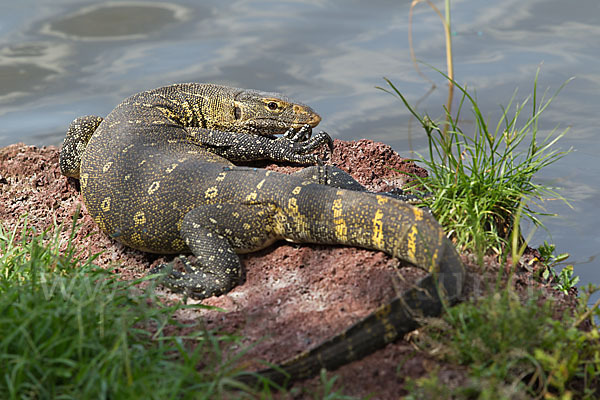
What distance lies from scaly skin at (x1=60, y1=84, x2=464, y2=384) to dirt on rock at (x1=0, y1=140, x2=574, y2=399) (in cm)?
14

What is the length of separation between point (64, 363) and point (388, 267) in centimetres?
301

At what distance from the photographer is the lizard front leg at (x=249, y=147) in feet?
27.3

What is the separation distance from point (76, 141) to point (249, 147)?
2.57 metres

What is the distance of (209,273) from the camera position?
6797 millimetres

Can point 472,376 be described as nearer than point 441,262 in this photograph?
Yes

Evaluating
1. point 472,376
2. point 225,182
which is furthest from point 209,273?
point 472,376

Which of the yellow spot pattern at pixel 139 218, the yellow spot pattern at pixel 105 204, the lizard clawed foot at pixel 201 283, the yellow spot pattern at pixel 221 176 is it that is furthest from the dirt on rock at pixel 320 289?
the yellow spot pattern at pixel 221 176

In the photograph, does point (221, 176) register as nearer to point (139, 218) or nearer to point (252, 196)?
point (252, 196)

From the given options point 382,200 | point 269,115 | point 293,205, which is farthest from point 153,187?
point 382,200

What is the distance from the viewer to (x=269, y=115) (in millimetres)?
8688

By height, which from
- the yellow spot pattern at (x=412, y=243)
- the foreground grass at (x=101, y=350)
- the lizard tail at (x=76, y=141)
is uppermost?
the lizard tail at (x=76, y=141)

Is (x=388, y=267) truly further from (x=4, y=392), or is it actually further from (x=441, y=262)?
(x=4, y=392)

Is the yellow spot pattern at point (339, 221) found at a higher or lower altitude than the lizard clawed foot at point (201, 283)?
higher

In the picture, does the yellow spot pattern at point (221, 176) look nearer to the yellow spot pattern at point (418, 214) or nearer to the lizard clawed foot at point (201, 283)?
the lizard clawed foot at point (201, 283)
